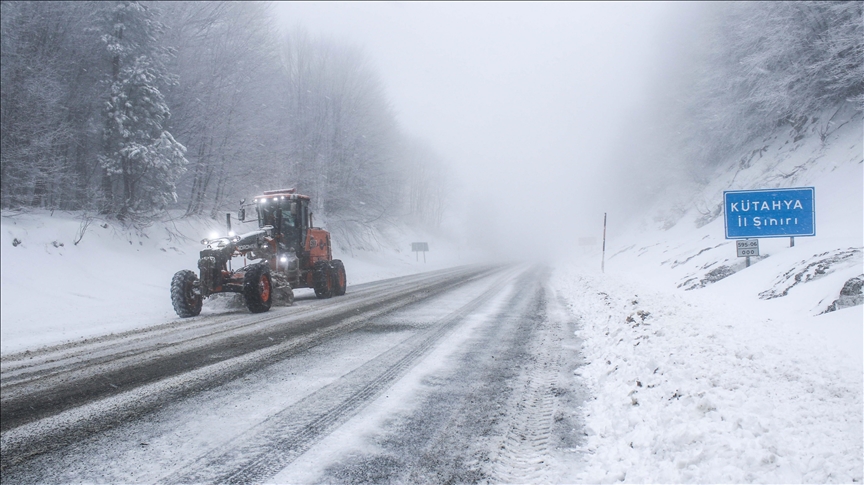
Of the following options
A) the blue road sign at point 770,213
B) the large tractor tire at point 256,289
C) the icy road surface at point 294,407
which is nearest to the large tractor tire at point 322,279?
the large tractor tire at point 256,289

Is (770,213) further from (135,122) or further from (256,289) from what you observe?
(135,122)

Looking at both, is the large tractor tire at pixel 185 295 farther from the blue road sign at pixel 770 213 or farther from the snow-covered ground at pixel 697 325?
the blue road sign at pixel 770 213

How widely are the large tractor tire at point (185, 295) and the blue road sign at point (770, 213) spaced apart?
35.7 feet

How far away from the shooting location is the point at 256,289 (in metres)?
8.66

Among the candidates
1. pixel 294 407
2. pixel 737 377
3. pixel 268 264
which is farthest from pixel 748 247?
pixel 268 264

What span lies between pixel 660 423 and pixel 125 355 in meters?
5.89

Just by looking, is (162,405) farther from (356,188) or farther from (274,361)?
(356,188)

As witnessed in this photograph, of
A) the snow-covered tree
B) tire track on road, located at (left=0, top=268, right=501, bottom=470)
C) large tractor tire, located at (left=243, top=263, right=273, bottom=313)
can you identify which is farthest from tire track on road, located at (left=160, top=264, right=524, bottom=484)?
the snow-covered tree

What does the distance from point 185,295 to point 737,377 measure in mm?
9052

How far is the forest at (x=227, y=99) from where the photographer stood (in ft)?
41.7

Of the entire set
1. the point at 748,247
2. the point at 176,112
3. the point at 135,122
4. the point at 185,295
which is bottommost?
the point at 185,295

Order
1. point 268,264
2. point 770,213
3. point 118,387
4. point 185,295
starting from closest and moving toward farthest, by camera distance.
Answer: point 118,387 → point 770,213 → point 185,295 → point 268,264

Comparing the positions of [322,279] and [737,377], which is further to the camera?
[322,279]

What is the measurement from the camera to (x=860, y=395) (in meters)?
2.85
